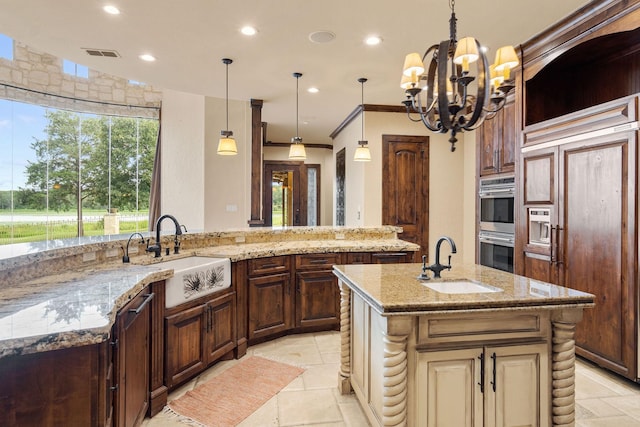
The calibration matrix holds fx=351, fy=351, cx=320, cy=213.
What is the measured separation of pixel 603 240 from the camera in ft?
8.80

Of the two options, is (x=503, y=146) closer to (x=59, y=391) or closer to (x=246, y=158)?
(x=246, y=158)

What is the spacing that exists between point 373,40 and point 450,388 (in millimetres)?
2873

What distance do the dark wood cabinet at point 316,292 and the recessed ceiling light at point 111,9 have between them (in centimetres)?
254

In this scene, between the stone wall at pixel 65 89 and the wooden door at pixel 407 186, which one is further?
the wooden door at pixel 407 186

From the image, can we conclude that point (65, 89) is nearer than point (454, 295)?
No

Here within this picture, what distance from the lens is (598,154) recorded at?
2.70 meters

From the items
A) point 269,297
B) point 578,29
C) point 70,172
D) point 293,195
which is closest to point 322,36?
point 578,29

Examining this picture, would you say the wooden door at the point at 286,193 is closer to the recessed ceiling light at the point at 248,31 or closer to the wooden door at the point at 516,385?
the recessed ceiling light at the point at 248,31

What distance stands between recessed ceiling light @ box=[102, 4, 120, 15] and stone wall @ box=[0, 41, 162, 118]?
3.67 metres

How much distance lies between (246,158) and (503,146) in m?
3.47

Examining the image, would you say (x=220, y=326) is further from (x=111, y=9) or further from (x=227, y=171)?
(x=227, y=171)

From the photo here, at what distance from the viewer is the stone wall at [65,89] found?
16.9 ft

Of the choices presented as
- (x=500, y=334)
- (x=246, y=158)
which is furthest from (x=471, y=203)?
(x=500, y=334)

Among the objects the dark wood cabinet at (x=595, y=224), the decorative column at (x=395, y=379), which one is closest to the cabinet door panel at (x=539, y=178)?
the dark wood cabinet at (x=595, y=224)
